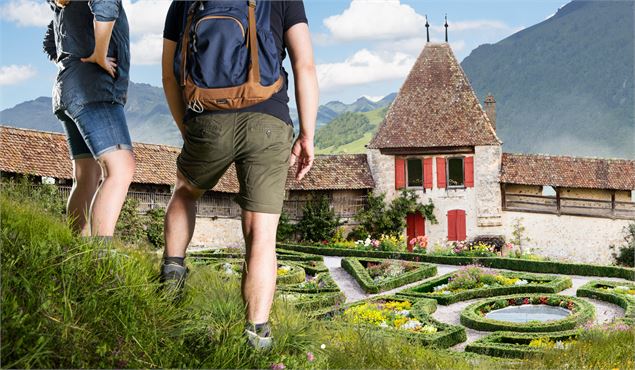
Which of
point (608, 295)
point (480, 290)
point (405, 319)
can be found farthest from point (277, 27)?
point (608, 295)

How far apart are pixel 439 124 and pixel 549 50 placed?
11634 cm

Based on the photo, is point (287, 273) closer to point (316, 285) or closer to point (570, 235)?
point (316, 285)

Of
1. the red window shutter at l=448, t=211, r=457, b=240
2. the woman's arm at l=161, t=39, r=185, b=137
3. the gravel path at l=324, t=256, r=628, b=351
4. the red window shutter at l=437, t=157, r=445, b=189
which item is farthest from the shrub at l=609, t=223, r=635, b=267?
the woman's arm at l=161, t=39, r=185, b=137

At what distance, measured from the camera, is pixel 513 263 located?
17609 mm

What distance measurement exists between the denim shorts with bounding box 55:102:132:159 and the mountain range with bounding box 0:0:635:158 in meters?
92.7

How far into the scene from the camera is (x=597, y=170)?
85.0 ft

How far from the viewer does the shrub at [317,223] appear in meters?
24.8

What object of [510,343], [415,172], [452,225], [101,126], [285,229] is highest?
[415,172]

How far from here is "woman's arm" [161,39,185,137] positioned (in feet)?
12.8

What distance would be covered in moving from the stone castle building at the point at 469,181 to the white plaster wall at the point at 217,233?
1.16ft

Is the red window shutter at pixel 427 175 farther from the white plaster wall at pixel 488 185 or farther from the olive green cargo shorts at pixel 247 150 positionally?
the olive green cargo shorts at pixel 247 150

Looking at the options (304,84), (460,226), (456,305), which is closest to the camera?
(304,84)

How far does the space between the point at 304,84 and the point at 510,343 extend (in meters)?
7.75

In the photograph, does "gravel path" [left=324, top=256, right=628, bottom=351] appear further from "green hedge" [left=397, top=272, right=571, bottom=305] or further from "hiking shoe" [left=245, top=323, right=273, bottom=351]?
"hiking shoe" [left=245, top=323, right=273, bottom=351]
